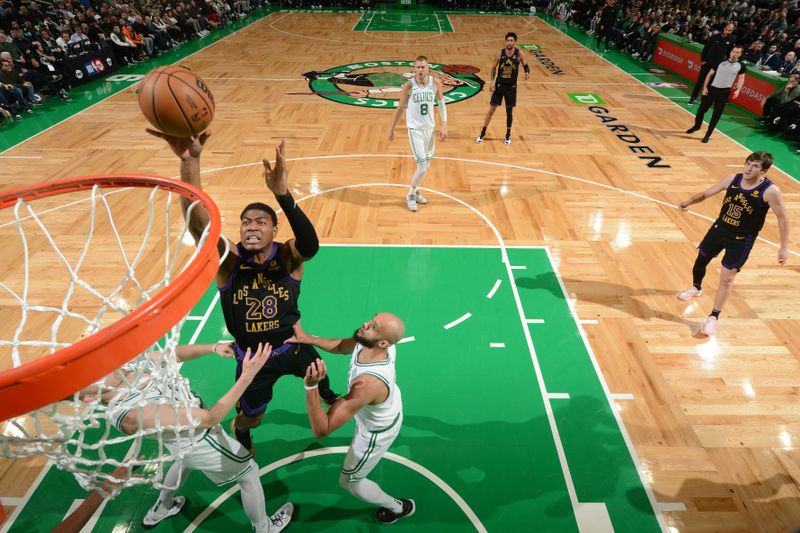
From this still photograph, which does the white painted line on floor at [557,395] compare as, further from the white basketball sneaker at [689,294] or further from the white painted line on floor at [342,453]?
the white basketball sneaker at [689,294]

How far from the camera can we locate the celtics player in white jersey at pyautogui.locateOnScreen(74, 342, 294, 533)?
2.37m

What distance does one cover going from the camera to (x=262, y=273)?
2.99 metres

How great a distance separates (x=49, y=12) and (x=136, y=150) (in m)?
11.7

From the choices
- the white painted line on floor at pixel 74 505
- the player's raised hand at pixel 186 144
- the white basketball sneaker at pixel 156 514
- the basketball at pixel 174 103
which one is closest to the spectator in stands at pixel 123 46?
the basketball at pixel 174 103

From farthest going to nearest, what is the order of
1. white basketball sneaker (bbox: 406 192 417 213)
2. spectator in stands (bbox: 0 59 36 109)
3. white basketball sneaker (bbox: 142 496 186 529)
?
spectator in stands (bbox: 0 59 36 109) < white basketball sneaker (bbox: 406 192 417 213) < white basketball sneaker (bbox: 142 496 186 529)

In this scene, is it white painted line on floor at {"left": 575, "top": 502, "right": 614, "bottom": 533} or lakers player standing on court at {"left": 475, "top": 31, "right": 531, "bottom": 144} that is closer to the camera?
white painted line on floor at {"left": 575, "top": 502, "right": 614, "bottom": 533}

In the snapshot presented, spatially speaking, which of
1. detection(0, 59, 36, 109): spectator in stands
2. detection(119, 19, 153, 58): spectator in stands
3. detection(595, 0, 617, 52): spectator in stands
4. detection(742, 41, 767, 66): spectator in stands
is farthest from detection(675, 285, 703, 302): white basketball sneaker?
detection(119, 19, 153, 58): spectator in stands

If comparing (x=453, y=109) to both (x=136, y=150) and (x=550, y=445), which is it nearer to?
(x=136, y=150)

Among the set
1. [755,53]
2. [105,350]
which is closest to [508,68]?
[105,350]

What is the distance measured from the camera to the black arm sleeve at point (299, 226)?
106 inches

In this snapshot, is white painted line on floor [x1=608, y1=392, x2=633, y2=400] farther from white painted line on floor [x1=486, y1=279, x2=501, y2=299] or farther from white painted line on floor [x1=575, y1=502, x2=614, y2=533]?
white painted line on floor [x1=486, y1=279, x2=501, y2=299]

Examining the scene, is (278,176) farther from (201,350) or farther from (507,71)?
(507,71)

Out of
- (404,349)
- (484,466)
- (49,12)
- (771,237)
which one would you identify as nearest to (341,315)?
(404,349)

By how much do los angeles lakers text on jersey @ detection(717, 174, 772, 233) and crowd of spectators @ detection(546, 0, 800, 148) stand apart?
742 centimetres
